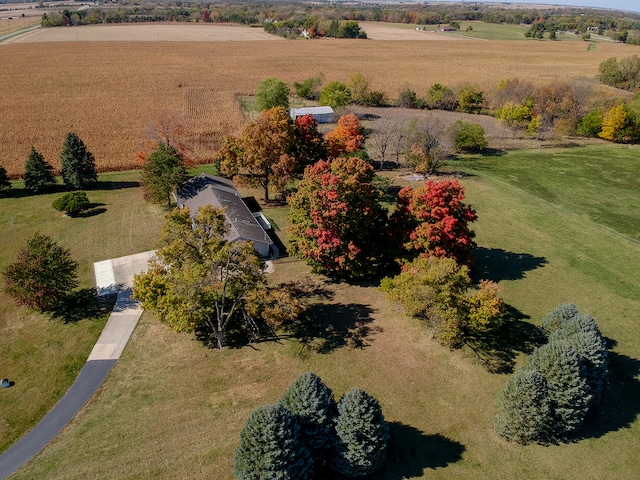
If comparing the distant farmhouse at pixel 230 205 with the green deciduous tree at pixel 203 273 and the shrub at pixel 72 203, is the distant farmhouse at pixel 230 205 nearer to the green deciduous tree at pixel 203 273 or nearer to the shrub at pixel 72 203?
the green deciduous tree at pixel 203 273

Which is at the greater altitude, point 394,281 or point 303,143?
point 303,143

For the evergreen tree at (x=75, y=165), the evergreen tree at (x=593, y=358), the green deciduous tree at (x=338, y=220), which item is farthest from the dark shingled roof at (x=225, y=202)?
the evergreen tree at (x=593, y=358)

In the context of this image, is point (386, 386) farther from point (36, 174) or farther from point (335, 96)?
point (335, 96)

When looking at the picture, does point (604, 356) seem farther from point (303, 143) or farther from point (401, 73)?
point (401, 73)

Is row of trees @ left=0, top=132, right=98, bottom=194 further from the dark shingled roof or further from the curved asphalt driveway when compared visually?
the curved asphalt driveway

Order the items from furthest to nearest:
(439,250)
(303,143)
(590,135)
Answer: (590,135) → (303,143) → (439,250)

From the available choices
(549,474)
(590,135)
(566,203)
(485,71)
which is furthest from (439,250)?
(485,71)
